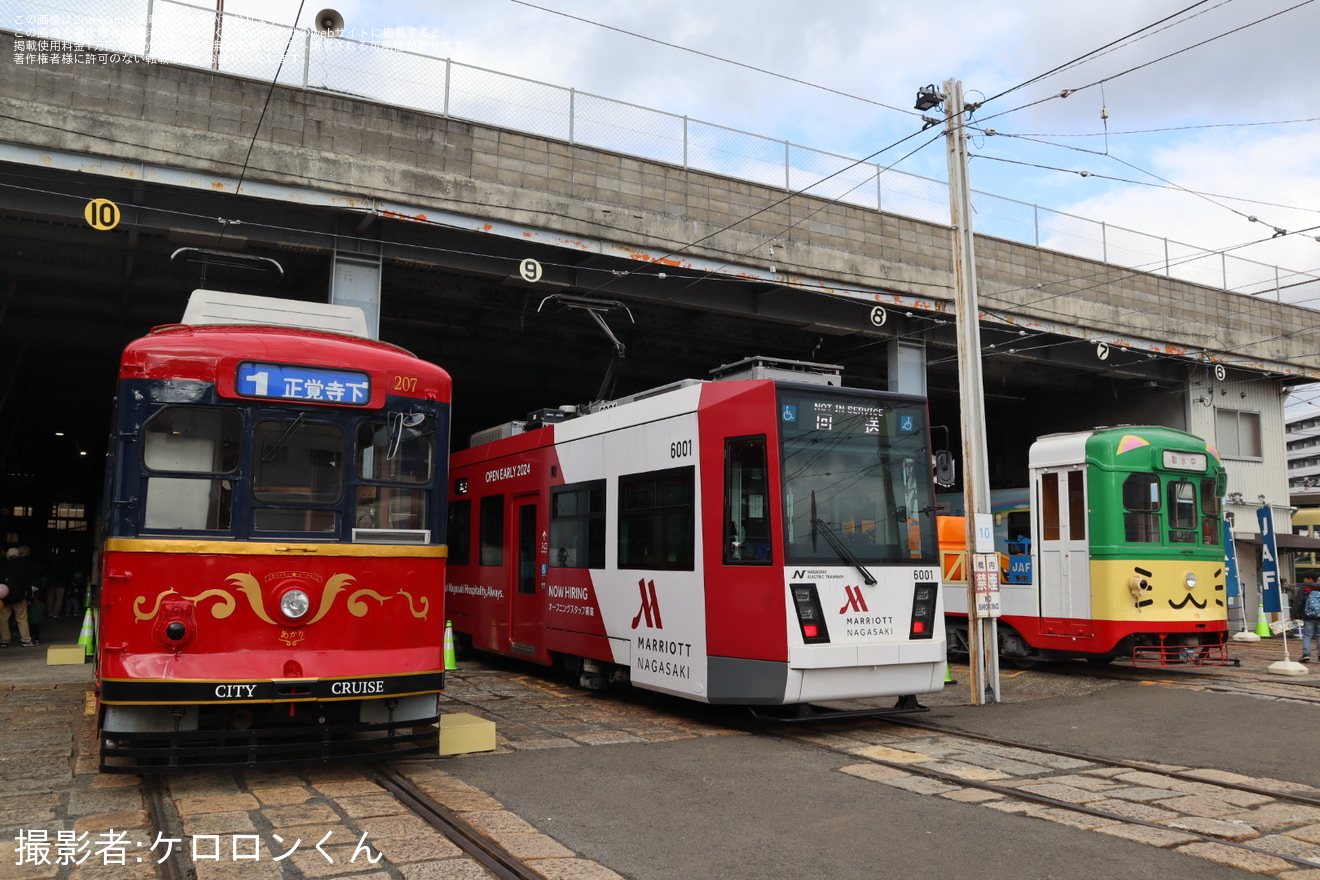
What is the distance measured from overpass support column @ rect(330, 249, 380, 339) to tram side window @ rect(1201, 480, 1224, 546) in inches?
454

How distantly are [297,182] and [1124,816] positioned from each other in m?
11.4

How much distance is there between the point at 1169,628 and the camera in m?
13.2

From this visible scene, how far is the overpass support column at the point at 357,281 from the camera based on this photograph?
45.9 ft

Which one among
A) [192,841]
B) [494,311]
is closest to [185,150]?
[494,311]

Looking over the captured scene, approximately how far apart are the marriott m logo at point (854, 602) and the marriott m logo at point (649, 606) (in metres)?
1.81

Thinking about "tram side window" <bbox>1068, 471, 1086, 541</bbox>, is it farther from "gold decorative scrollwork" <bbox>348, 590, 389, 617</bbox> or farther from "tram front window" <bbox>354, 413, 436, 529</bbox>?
"gold decorative scrollwork" <bbox>348, 590, 389, 617</bbox>

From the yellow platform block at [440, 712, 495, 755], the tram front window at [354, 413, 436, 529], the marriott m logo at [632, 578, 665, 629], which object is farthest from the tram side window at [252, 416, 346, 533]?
the marriott m logo at [632, 578, 665, 629]

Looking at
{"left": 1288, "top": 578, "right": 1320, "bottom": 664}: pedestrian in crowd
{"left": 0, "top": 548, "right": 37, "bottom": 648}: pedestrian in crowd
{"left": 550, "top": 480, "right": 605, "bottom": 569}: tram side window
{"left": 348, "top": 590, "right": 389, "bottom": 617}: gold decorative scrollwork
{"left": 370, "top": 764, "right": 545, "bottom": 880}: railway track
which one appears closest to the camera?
{"left": 370, "top": 764, "right": 545, "bottom": 880}: railway track

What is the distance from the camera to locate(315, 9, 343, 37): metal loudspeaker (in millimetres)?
12914

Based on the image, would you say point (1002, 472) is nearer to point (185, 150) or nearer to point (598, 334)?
point (598, 334)

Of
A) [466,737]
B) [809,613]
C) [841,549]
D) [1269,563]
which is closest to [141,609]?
[466,737]

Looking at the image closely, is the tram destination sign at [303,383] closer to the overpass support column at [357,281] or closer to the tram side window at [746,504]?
the tram side window at [746,504]

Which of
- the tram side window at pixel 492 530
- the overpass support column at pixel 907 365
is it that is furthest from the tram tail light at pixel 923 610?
the overpass support column at pixel 907 365

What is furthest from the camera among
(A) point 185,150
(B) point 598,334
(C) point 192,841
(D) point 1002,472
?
(D) point 1002,472
